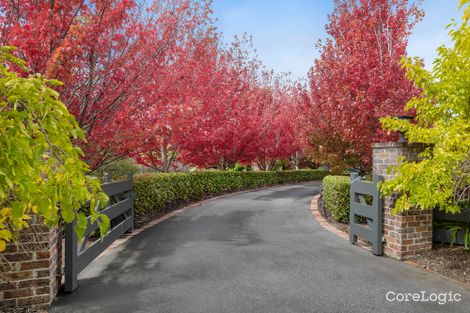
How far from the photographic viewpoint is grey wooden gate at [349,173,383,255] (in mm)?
5289

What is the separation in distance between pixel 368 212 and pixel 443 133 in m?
2.03

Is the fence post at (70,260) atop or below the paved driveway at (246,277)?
atop

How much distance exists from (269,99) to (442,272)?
17.2 metres

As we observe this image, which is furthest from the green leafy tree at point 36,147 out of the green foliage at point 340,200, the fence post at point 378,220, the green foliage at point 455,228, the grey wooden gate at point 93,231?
the green foliage at point 340,200

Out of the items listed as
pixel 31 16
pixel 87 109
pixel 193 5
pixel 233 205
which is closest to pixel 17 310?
pixel 87 109

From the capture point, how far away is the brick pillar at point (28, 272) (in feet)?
10.7

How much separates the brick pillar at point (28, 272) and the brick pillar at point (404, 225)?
4.88 m

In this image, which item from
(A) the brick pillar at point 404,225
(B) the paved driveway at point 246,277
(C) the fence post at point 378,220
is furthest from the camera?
(C) the fence post at point 378,220

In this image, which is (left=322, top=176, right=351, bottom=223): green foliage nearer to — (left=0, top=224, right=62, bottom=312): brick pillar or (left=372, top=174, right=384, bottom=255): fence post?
(left=372, top=174, right=384, bottom=255): fence post

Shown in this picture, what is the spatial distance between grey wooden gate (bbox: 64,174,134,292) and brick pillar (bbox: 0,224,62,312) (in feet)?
1.21

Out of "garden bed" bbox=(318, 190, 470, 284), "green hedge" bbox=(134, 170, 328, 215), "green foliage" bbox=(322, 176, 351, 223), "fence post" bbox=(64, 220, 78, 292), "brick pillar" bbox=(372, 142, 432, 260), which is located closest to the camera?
"fence post" bbox=(64, 220, 78, 292)

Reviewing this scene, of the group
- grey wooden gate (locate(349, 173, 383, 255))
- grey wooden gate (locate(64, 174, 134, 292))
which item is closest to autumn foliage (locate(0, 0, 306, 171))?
grey wooden gate (locate(64, 174, 134, 292))

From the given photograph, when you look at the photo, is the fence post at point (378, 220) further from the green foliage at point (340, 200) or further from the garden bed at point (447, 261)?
the green foliage at point (340, 200)

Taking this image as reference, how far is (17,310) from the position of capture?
3.23m
